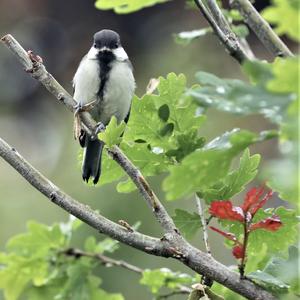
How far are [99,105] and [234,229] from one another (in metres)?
Answer: 1.47

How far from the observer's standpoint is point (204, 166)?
3.16 feet

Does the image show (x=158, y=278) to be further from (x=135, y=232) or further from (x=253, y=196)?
(x=253, y=196)

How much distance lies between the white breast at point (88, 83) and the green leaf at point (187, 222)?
132cm

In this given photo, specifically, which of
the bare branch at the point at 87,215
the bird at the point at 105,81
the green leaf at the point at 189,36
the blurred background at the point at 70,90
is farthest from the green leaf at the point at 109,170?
the blurred background at the point at 70,90

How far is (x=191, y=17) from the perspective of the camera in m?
7.73

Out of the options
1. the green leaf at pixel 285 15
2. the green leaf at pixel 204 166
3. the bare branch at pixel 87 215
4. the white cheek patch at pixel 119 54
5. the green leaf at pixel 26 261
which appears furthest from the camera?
the white cheek patch at pixel 119 54

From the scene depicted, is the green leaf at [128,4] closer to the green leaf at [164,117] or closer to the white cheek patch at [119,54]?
the green leaf at [164,117]

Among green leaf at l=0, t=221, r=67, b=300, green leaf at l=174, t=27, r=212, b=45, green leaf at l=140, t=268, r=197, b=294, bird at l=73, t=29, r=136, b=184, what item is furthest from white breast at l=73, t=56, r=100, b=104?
green leaf at l=140, t=268, r=197, b=294

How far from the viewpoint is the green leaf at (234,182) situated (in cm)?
136

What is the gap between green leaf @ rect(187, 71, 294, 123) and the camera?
83cm

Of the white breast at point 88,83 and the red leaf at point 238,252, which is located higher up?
the red leaf at point 238,252

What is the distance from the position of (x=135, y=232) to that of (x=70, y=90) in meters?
6.03

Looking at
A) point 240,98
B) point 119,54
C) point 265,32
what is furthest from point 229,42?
point 119,54

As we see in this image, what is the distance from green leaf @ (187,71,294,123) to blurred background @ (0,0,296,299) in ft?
10.6
